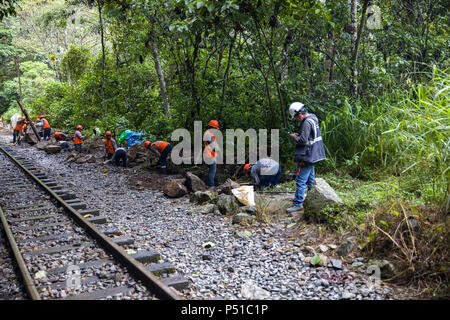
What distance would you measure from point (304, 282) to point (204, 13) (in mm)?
5480

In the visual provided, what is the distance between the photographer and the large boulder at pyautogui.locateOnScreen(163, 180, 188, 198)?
7996 millimetres

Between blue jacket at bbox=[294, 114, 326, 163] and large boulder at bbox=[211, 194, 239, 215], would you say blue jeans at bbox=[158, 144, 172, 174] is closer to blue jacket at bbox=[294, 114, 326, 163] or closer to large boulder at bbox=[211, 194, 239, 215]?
large boulder at bbox=[211, 194, 239, 215]

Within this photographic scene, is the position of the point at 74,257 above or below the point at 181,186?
below

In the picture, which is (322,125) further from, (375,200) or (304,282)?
(304,282)

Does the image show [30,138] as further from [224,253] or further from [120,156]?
[224,253]

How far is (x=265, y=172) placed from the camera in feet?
26.1

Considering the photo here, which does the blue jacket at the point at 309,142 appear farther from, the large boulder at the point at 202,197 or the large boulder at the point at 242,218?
the large boulder at the point at 202,197

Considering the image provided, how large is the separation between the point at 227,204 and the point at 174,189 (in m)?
1.80

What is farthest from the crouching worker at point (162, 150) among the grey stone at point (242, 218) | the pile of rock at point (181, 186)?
the grey stone at point (242, 218)

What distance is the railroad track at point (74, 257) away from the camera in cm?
378

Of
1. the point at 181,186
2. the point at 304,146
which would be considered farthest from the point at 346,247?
the point at 181,186

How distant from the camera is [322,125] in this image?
8.54 m

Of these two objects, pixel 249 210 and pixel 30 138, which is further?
pixel 30 138

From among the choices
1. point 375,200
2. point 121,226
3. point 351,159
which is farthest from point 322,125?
point 121,226
